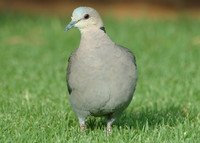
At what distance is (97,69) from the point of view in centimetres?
444

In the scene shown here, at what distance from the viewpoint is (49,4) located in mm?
19953

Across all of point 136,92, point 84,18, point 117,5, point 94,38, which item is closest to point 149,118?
point 136,92

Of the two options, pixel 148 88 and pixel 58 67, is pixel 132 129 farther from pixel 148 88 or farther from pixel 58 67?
pixel 58 67

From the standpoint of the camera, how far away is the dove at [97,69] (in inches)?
175

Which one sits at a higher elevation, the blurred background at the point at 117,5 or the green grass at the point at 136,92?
the green grass at the point at 136,92

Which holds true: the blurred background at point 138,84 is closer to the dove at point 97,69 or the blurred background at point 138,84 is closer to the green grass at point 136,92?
the green grass at point 136,92

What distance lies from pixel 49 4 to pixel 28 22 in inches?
279

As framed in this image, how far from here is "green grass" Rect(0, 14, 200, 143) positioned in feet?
15.7

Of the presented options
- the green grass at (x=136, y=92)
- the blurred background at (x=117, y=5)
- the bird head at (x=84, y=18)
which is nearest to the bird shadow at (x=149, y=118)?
the green grass at (x=136, y=92)

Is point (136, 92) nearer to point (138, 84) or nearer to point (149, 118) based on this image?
point (138, 84)

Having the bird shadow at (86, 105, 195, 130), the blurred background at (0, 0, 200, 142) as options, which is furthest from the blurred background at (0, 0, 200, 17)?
the bird shadow at (86, 105, 195, 130)

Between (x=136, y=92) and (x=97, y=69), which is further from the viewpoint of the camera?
(x=136, y=92)

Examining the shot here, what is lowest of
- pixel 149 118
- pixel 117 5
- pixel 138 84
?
pixel 117 5

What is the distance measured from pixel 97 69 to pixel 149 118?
1434mm
